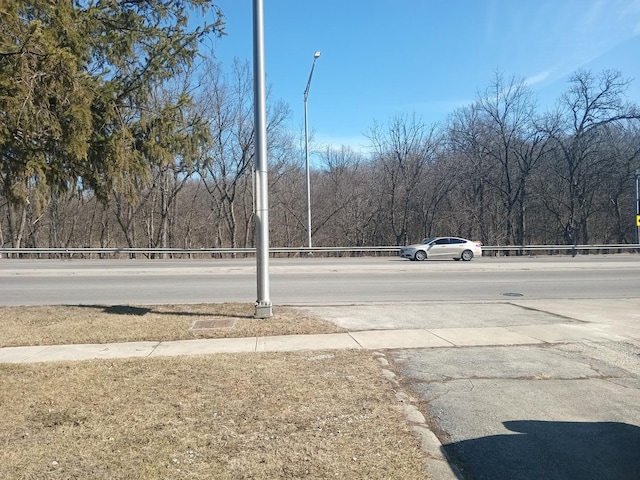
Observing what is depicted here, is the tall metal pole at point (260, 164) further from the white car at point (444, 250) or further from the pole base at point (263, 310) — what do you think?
the white car at point (444, 250)

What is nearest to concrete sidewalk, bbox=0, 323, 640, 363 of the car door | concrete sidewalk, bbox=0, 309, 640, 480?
concrete sidewalk, bbox=0, 309, 640, 480

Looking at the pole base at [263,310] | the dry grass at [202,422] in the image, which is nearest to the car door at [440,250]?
the pole base at [263,310]

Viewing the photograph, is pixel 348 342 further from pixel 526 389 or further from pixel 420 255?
pixel 420 255

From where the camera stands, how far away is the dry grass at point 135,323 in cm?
791

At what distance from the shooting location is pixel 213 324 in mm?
8992

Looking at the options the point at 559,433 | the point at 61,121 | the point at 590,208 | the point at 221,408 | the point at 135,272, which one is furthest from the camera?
the point at 590,208

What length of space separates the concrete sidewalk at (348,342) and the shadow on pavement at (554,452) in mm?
3220

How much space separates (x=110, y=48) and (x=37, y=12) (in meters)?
2.38

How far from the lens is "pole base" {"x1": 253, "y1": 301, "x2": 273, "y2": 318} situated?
941cm

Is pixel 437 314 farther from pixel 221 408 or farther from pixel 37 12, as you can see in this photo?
pixel 37 12

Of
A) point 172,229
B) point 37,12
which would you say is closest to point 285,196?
point 172,229

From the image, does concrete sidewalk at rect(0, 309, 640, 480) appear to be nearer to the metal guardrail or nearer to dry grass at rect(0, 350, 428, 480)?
dry grass at rect(0, 350, 428, 480)

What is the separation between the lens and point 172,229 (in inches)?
1608

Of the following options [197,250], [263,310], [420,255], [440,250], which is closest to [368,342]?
[263,310]
